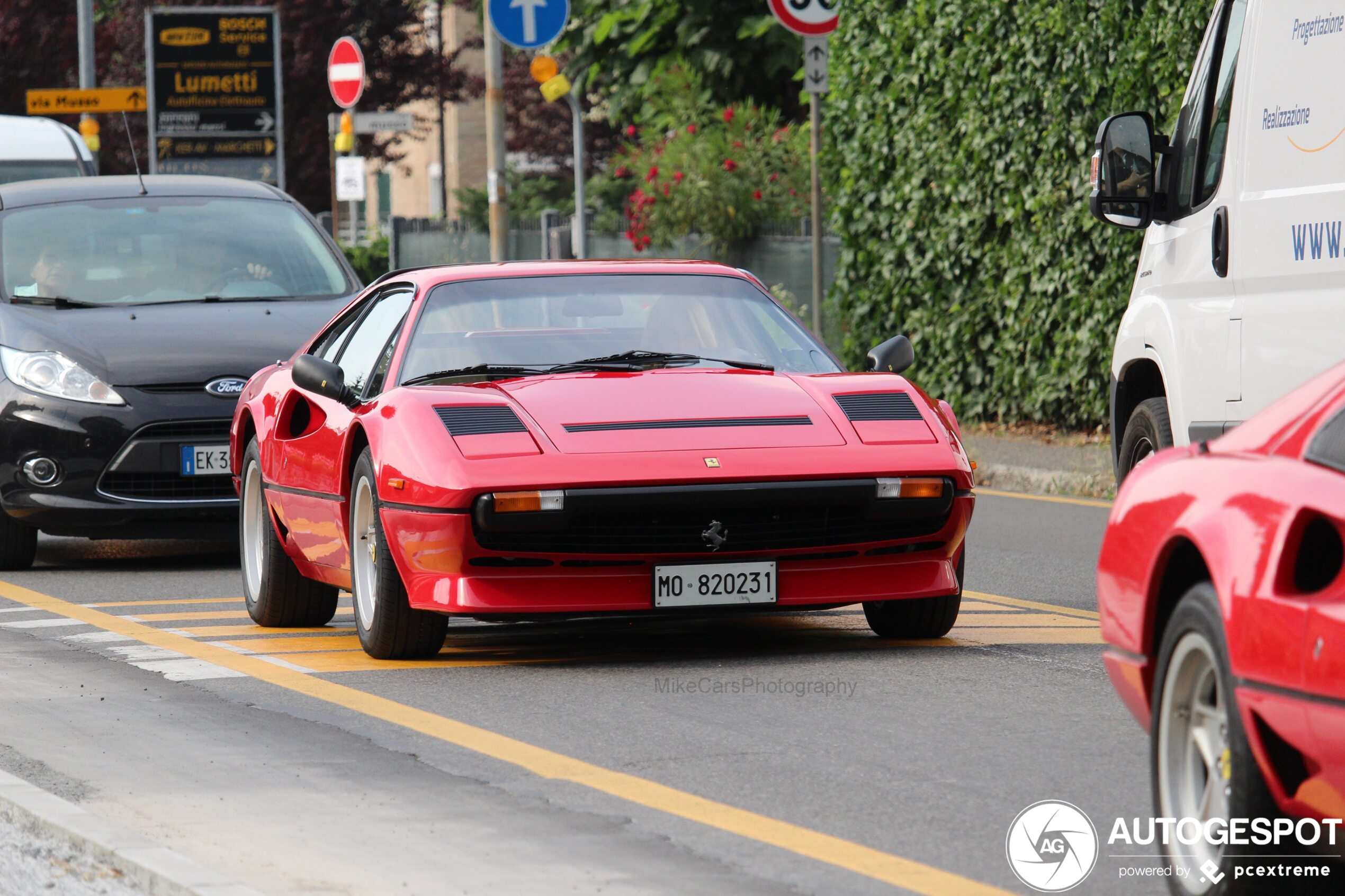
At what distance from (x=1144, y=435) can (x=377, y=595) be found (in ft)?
9.42

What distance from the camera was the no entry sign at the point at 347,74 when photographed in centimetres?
2661

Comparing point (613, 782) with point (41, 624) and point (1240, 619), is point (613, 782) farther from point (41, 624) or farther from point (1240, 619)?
point (41, 624)

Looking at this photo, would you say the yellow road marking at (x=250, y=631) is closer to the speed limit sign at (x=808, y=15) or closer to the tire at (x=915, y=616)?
the tire at (x=915, y=616)

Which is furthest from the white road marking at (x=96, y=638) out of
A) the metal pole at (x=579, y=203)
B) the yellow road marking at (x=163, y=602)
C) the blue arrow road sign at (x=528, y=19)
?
the metal pole at (x=579, y=203)

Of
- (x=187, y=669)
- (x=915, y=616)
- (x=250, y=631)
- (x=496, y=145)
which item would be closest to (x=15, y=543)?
(x=250, y=631)

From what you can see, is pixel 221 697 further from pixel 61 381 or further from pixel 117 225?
pixel 117 225

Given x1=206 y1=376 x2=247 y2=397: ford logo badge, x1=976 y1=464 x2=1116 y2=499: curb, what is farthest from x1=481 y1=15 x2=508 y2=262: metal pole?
x1=206 y1=376 x2=247 y2=397: ford logo badge

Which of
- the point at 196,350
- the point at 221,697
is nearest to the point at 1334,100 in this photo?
the point at 221,697

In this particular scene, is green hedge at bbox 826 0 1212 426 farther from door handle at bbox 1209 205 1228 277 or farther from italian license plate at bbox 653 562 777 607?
italian license plate at bbox 653 562 777 607

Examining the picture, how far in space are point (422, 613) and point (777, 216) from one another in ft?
50.6

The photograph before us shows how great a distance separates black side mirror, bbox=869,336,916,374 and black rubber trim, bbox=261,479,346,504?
6.32 feet

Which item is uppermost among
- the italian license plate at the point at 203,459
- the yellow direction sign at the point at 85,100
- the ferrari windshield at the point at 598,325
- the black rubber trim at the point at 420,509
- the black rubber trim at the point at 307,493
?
the yellow direction sign at the point at 85,100

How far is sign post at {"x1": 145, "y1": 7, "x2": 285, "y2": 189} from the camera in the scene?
2708 cm

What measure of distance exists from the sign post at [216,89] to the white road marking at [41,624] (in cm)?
1818
